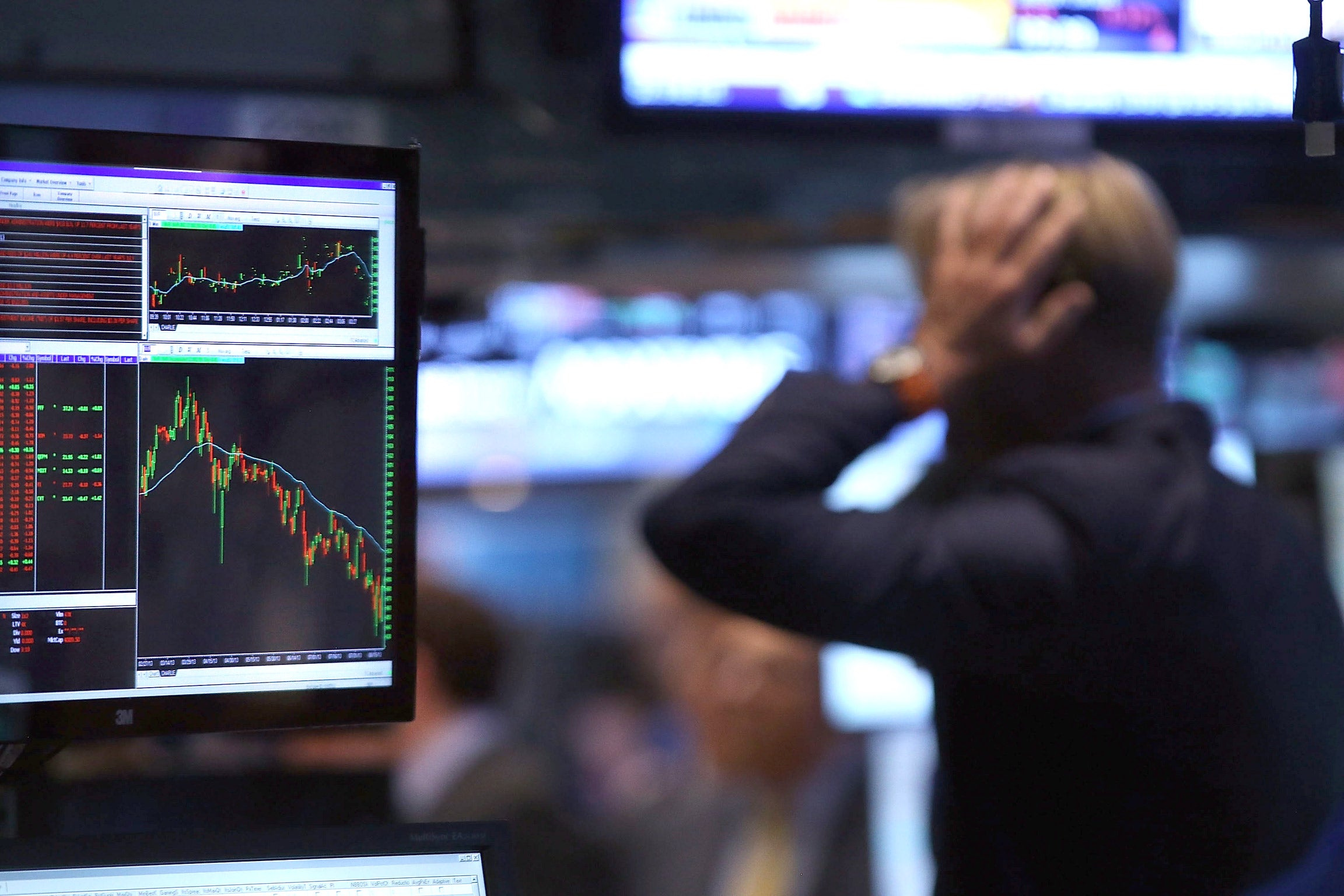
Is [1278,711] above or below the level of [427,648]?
above

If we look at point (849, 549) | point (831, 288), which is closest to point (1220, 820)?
point (849, 549)

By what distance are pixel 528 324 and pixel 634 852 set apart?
139cm

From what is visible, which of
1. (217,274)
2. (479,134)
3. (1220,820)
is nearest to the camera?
(217,274)

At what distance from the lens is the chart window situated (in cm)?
81

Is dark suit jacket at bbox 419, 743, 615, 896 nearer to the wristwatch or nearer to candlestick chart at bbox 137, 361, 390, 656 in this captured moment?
the wristwatch

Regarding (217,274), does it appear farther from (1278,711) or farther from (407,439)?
(1278,711)

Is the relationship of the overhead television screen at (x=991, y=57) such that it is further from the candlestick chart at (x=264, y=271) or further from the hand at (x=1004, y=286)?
the candlestick chart at (x=264, y=271)

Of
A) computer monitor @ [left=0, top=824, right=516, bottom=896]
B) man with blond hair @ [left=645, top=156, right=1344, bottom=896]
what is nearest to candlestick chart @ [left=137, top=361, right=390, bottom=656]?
computer monitor @ [left=0, top=824, right=516, bottom=896]

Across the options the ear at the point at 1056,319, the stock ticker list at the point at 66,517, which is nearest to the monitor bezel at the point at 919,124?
the ear at the point at 1056,319

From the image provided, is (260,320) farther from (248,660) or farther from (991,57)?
(991,57)

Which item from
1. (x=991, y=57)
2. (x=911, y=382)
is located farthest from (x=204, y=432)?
(x=991, y=57)

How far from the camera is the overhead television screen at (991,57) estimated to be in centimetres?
144

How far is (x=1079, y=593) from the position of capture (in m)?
1.14

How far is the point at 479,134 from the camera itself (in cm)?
Answer: 170
